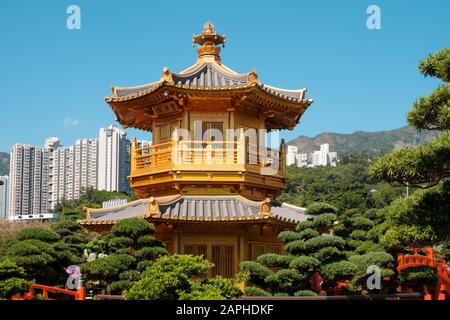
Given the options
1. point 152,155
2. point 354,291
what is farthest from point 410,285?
point 152,155

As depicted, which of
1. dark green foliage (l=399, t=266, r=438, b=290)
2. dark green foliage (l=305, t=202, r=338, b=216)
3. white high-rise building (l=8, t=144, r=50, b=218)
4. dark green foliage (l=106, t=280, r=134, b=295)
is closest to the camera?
dark green foliage (l=106, t=280, r=134, b=295)

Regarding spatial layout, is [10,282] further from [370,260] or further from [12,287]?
[370,260]

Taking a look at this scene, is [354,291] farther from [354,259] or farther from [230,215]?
[230,215]

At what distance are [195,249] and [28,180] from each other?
74722 millimetres

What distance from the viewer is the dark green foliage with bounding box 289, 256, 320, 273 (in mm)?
13203

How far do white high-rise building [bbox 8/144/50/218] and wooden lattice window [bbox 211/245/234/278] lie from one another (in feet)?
227

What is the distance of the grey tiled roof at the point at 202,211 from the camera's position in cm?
1527

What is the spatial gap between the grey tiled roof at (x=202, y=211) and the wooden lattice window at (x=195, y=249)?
3.08 feet

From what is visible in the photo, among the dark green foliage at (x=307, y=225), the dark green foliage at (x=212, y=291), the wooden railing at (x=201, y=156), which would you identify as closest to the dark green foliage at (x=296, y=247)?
the dark green foliage at (x=307, y=225)

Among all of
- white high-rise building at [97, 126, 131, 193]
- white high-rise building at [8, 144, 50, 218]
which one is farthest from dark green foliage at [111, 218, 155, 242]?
white high-rise building at [97, 126, 131, 193]

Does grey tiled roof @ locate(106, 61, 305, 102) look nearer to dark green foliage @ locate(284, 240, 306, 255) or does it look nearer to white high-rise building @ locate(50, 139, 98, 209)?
dark green foliage @ locate(284, 240, 306, 255)

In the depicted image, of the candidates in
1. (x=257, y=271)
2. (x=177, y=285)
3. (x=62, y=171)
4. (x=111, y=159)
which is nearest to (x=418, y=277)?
(x=257, y=271)

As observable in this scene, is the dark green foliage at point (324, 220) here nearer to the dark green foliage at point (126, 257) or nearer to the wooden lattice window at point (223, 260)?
the wooden lattice window at point (223, 260)

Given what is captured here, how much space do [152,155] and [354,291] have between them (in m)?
6.69
